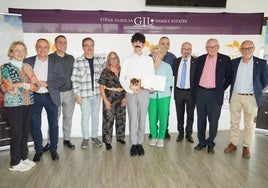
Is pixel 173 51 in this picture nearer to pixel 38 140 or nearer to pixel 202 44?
pixel 202 44

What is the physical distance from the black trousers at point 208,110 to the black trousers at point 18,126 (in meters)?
2.44

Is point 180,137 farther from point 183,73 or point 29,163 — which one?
point 29,163

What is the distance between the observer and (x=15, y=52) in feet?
9.84

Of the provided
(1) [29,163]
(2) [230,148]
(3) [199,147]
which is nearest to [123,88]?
(3) [199,147]

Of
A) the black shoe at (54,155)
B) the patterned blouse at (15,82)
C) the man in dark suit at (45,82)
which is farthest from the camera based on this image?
the black shoe at (54,155)

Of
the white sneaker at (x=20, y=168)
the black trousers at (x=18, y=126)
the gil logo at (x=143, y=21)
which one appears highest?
the gil logo at (x=143, y=21)

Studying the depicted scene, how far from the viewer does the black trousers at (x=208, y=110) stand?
3.67 m

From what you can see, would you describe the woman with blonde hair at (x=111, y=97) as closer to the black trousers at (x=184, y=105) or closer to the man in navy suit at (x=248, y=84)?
the black trousers at (x=184, y=105)

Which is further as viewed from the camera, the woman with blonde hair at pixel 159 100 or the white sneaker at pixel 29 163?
the woman with blonde hair at pixel 159 100

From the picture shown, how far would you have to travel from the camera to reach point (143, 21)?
4617 mm

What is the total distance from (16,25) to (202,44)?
336cm

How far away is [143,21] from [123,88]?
162cm

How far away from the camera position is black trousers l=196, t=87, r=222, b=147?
367cm

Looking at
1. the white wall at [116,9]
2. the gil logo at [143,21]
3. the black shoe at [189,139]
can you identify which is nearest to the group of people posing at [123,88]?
the black shoe at [189,139]
